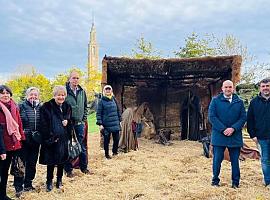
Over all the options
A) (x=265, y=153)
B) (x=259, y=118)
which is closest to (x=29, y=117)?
(x=259, y=118)

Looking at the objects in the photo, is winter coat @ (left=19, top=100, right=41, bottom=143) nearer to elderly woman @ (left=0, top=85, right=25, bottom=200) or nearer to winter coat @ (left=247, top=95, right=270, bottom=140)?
elderly woman @ (left=0, top=85, right=25, bottom=200)

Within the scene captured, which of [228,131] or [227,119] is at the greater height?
[227,119]

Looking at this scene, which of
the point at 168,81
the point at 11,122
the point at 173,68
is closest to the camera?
the point at 11,122

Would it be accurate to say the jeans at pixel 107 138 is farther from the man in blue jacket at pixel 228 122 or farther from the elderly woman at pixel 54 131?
the man in blue jacket at pixel 228 122

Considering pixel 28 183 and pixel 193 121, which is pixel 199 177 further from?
pixel 193 121

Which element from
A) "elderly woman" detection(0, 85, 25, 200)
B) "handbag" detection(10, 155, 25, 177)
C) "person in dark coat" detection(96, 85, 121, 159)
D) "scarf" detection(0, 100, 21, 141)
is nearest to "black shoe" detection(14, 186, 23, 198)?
"handbag" detection(10, 155, 25, 177)

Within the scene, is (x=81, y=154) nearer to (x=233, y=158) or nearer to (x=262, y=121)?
(x=233, y=158)

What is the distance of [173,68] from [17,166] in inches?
252

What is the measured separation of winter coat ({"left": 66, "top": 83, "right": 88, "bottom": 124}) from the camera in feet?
18.8

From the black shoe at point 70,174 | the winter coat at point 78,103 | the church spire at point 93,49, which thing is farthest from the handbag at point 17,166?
the church spire at point 93,49

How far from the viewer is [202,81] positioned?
38.9 feet

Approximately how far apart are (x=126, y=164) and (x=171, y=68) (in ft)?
13.1

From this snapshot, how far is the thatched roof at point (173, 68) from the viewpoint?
9.19m

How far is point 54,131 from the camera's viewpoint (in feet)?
14.8
